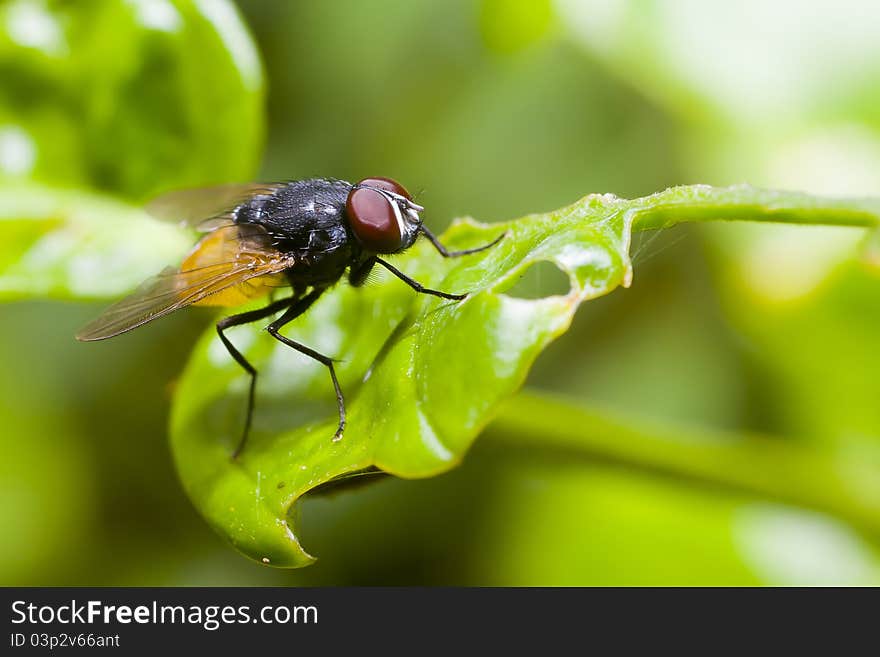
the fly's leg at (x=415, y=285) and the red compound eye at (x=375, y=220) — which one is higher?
the red compound eye at (x=375, y=220)

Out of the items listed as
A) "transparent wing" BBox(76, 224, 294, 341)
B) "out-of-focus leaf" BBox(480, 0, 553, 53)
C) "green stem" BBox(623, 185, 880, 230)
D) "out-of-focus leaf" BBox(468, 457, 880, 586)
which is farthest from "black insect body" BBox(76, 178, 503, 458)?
"out-of-focus leaf" BBox(480, 0, 553, 53)

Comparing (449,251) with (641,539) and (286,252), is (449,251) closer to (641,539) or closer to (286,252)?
(286,252)

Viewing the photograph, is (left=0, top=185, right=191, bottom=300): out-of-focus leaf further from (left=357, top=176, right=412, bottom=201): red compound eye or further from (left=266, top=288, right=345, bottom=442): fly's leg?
(left=357, top=176, right=412, bottom=201): red compound eye

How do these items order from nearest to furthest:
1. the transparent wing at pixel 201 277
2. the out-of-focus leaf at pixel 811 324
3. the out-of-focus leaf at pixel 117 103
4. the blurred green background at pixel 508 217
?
1. the transparent wing at pixel 201 277
2. the out-of-focus leaf at pixel 117 103
3. the blurred green background at pixel 508 217
4. the out-of-focus leaf at pixel 811 324

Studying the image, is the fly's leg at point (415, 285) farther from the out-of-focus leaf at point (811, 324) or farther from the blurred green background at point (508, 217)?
the out-of-focus leaf at point (811, 324)

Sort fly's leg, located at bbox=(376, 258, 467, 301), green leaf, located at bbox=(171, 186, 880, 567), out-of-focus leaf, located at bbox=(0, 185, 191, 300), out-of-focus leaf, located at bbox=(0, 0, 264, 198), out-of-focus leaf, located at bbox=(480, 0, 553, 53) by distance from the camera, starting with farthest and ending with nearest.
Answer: out-of-focus leaf, located at bbox=(480, 0, 553, 53) < out-of-focus leaf, located at bbox=(0, 0, 264, 198) < out-of-focus leaf, located at bbox=(0, 185, 191, 300) < fly's leg, located at bbox=(376, 258, 467, 301) < green leaf, located at bbox=(171, 186, 880, 567)

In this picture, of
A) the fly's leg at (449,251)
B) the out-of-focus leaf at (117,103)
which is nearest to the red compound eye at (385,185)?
the fly's leg at (449,251)

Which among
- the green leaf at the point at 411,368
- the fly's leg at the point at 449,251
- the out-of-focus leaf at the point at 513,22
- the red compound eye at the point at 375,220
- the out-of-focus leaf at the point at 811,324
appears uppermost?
the out-of-focus leaf at the point at 513,22
